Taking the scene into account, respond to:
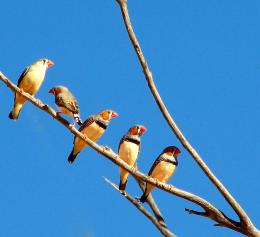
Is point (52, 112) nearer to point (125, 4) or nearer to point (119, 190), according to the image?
point (119, 190)

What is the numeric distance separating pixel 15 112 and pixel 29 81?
0.59m

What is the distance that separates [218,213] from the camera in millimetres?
7727

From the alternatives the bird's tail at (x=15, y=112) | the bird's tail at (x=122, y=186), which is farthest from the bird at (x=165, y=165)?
the bird's tail at (x=15, y=112)

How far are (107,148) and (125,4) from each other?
6.21ft

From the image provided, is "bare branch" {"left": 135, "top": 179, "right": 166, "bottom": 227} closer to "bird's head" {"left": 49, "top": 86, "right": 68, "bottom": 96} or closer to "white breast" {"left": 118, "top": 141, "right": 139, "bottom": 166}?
"white breast" {"left": 118, "top": 141, "right": 139, "bottom": 166}

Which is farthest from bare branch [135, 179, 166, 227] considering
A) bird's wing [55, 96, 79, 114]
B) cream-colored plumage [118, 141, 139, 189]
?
bird's wing [55, 96, 79, 114]

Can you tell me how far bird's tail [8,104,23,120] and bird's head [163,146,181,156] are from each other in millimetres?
2465

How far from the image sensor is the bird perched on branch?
36.0 ft

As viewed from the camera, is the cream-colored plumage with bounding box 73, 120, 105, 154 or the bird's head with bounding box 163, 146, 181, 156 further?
the bird's head with bounding box 163, 146, 181, 156

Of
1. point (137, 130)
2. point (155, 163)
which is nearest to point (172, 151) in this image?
point (155, 163)

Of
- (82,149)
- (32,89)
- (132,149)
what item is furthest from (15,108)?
(132,149)

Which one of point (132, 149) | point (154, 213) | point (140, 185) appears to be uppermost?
point (132, 149)

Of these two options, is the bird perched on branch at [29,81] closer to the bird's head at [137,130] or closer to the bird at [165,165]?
the bird's head at [137,130]

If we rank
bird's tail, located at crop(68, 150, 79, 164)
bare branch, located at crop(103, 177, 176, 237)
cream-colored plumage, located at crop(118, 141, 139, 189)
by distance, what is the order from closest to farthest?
1. bare branch, located at crop(103, 177, 176, 237)
2. cream-colored plumage, located at crop(118, 141, 139, 189)
3. bird's tail, located at crop(68, 150, 79, 164)
